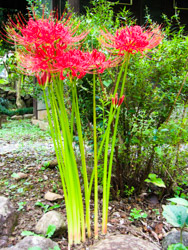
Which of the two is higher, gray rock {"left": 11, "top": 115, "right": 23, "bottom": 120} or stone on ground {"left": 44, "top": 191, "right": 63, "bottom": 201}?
stone on ground {"left": 44, "top": 191, "right": 63, "bottom": 201}

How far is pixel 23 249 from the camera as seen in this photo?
1393mm

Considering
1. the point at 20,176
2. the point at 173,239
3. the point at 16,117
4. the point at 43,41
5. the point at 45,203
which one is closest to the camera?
the point at 43,41

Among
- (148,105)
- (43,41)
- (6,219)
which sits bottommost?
(6,219)

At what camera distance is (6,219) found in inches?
70.1

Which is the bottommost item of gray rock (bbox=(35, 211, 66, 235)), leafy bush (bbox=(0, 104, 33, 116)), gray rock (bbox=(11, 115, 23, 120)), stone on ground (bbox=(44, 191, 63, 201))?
gray rock (bbox=(11, 115, 23, 120))

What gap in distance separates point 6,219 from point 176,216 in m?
1.27

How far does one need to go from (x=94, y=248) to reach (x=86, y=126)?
3.85 ft

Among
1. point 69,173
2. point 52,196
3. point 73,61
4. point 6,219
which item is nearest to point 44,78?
point 73,61

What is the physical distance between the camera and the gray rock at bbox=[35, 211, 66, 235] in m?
1.70

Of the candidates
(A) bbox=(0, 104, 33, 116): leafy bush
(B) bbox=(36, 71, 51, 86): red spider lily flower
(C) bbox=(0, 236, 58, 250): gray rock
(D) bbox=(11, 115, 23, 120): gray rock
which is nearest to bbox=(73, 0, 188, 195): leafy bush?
(B) bbox=(36, 71, 51, 86): red spider lily flower

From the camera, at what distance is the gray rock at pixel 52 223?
5.56ft

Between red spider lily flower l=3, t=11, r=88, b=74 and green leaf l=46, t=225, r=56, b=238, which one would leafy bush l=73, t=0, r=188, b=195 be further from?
green leaf l=46, t=225, r=56, b=238

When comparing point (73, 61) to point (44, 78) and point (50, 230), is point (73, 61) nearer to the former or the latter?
point (44, 78)

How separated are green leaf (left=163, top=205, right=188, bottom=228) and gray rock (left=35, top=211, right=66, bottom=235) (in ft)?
2.69
